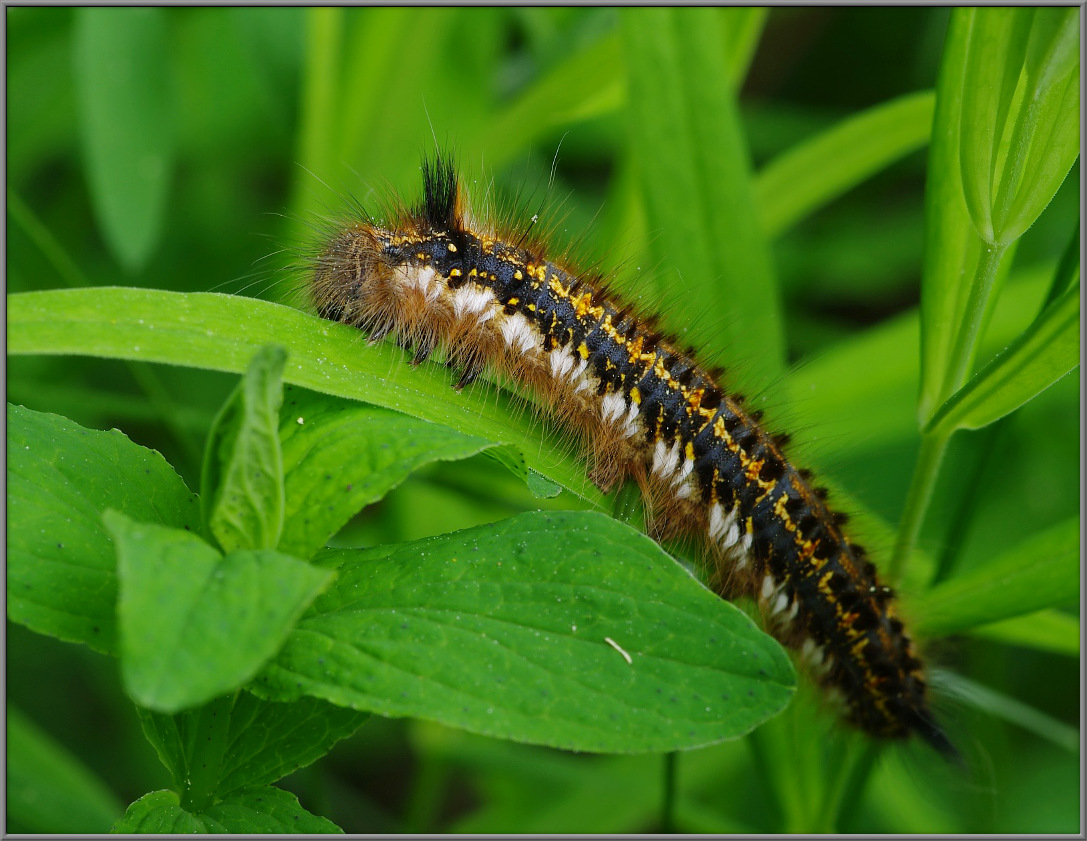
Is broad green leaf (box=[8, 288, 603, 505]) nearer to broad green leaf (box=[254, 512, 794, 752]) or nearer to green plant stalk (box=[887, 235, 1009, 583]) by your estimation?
broad green leaf (box=[254, 512, 794, 752])

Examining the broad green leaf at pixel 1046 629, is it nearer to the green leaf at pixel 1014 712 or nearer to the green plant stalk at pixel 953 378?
the green leaf at pixel 1014 712

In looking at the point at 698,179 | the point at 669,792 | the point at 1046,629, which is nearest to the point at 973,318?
the point at 698,179

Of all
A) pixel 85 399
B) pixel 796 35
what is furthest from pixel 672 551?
pixel 796 35

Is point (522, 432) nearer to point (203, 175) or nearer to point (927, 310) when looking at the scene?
point (927, 310)

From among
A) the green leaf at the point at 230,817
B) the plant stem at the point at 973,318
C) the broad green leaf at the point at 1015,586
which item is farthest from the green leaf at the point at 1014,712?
the green leaf at the point at 230,817

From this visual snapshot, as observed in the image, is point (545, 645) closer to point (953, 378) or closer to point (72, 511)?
point (72, 511)
